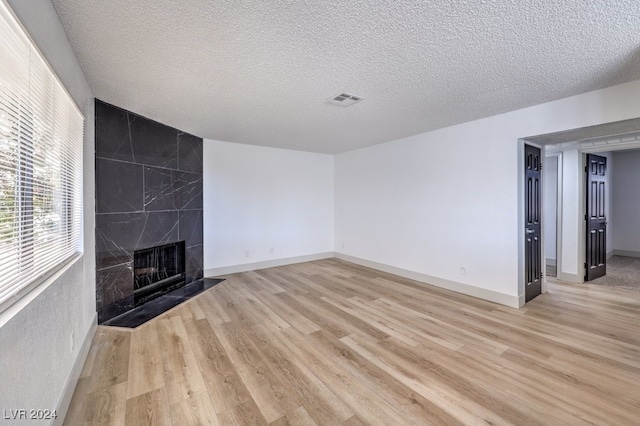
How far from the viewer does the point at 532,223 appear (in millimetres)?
3764

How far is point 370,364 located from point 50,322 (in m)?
2.27

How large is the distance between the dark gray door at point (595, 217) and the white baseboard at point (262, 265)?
4.88 m

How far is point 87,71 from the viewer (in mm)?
2377

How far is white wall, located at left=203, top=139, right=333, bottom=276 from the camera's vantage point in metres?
5.07

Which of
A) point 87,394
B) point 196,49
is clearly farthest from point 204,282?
point 196,49

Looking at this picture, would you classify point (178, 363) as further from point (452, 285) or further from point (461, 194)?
point (461, 194)

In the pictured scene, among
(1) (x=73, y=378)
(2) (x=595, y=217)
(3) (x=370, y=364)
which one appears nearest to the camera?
(1) (x=73, y=378)

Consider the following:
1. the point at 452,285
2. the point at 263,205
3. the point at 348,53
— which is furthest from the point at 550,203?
the point at 263,205

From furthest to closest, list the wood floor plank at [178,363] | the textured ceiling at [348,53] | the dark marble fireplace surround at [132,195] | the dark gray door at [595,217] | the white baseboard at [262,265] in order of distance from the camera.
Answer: the white baseboard at [262,265] → the dark gray door at [595,217] → the dark marble fireplace surround at [132,195] → the wood floor plank at [178,363] → the textured ceiling at [348,53]

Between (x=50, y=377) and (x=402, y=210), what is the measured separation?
4779mm

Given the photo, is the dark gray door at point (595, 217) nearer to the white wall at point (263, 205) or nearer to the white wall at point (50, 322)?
the white wall at point (263, 205)

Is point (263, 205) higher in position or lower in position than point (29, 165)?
lower

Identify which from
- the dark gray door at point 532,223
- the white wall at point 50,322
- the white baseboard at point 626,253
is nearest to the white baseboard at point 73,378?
the white wall at point 50,322

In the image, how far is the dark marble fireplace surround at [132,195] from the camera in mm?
3113
